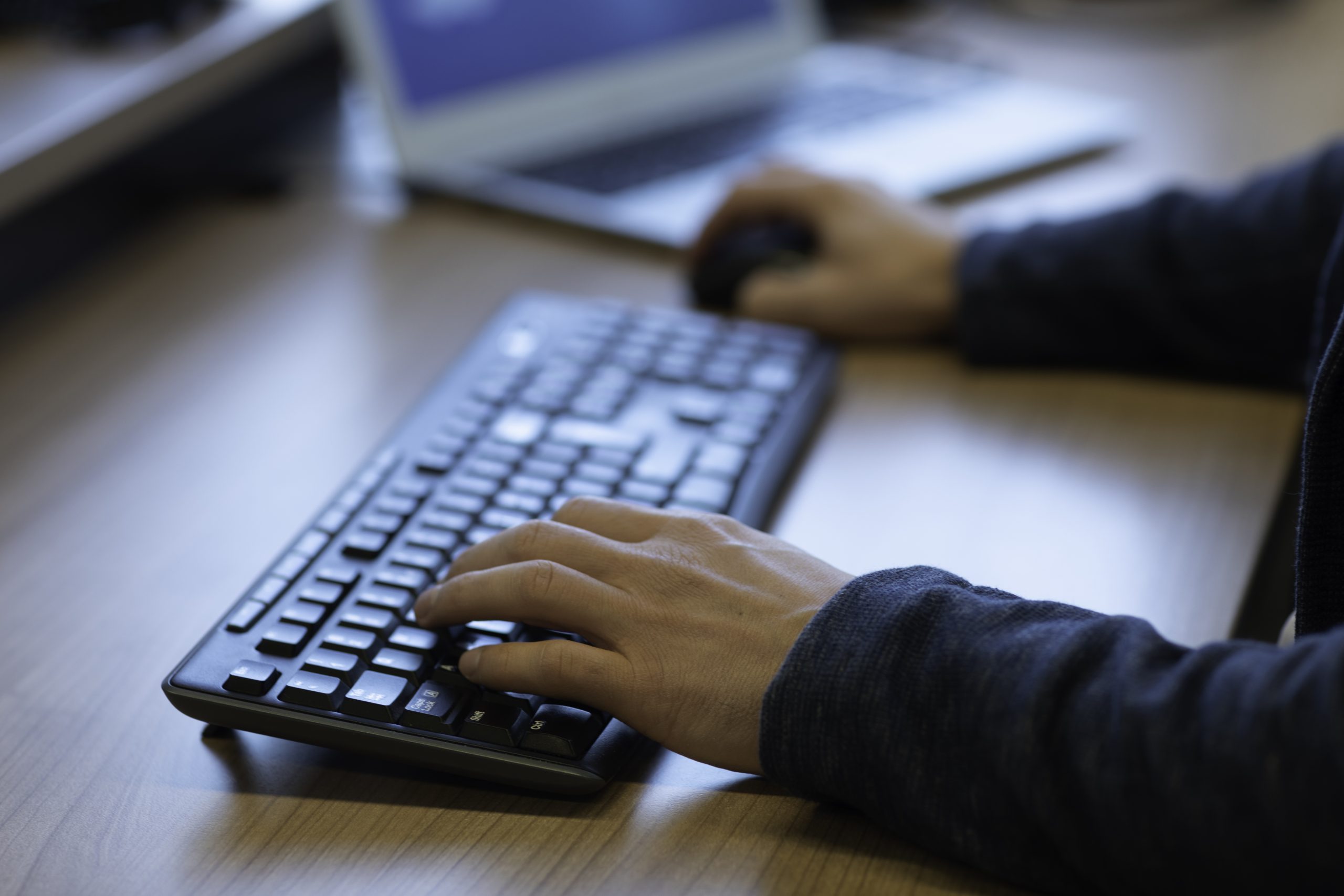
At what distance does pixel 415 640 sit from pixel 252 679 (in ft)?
0.21

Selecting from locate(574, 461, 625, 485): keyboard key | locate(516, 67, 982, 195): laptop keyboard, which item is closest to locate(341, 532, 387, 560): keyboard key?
locate(574, 461, 625, 485): keyboard key

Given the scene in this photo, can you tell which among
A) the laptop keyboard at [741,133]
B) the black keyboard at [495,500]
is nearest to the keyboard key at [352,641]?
the black keyboard at [495,500]

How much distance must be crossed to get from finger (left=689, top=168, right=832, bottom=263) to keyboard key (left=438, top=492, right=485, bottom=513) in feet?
1.07

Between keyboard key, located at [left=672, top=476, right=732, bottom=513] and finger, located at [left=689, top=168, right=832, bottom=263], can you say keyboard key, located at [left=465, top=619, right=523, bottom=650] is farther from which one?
finger, located at [left=689, top=168, right=832, bottom=263]

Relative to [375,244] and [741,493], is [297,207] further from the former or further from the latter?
[741,493]

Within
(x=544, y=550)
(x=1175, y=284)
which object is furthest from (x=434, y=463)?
(x=1175, y=284)

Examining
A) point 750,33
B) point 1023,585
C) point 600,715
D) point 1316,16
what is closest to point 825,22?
point 750,33

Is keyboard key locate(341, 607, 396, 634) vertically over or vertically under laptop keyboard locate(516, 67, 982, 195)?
under

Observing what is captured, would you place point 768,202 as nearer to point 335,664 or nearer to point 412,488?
point 412,488

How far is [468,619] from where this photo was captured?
493 millimetres

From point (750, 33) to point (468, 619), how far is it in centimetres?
80

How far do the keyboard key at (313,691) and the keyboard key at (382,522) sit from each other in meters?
0.10

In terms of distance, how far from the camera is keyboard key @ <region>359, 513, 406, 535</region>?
1.83ft

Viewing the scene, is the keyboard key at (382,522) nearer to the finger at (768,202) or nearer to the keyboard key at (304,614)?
the keyboard key at (304,614)
